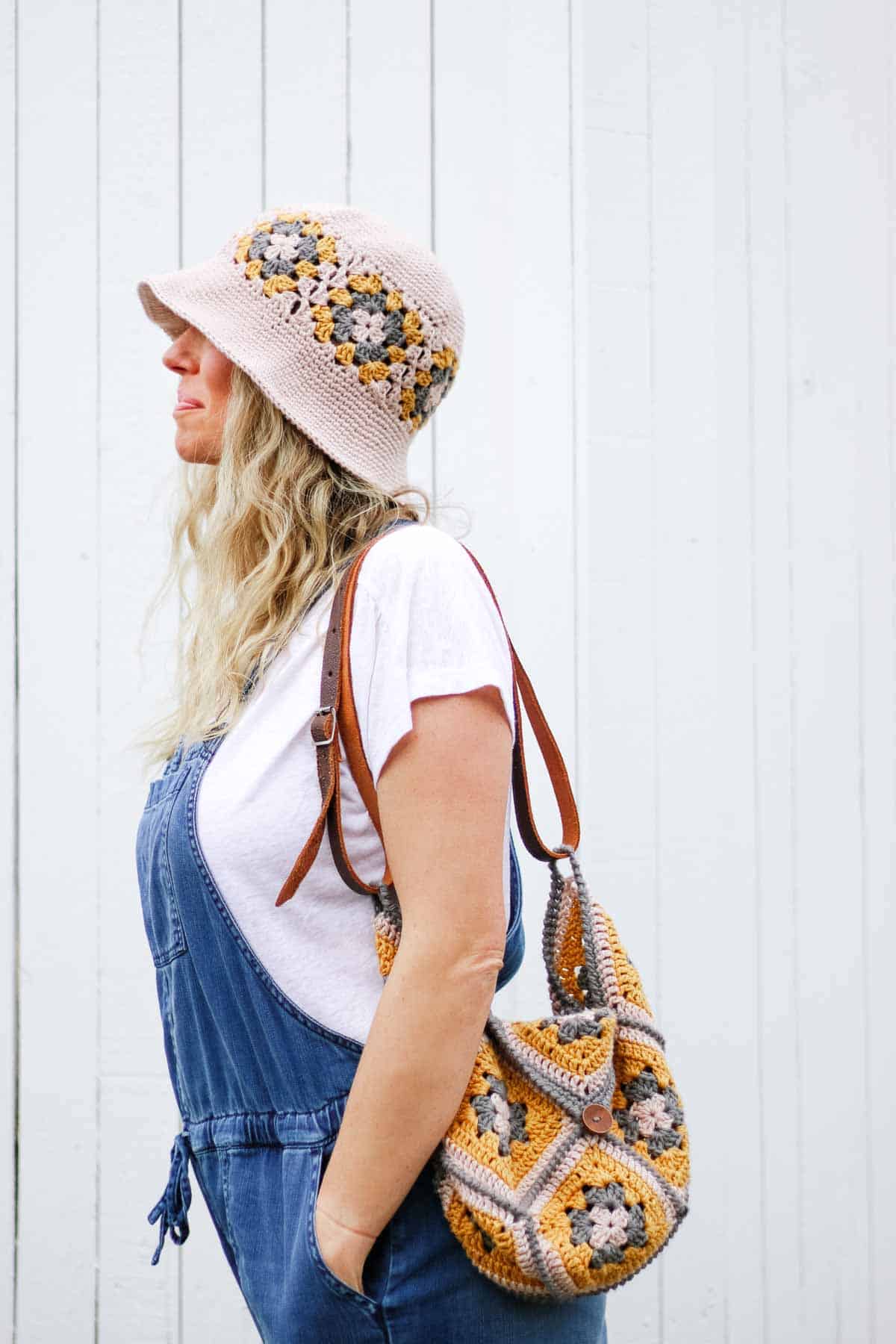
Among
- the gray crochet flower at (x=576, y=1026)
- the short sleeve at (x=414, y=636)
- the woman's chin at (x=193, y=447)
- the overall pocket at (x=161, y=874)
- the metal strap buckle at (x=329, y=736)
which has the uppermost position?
the woman's chin at (x=193, y=447)

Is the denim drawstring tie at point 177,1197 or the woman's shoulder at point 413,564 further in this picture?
the denim drawstring tie at point 177,1197

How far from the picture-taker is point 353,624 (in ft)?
3.18

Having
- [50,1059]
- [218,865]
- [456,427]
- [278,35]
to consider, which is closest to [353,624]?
[218,865]

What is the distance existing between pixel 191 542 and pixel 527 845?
1.59 ft

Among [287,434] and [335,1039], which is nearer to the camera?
[335,1039]

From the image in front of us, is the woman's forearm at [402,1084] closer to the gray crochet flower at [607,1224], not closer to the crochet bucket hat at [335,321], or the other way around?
the gray crochet flower at [607,1224]

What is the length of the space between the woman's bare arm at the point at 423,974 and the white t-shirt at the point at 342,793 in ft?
0.13

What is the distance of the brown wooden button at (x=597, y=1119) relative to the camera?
37.9 inches

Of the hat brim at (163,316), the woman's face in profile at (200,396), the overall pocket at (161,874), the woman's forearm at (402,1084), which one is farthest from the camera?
the hat brim at (163,316)

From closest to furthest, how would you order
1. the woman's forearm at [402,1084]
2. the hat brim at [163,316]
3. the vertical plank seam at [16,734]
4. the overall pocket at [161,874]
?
the woman's forearm at [402,1084], the overall pocket at [161,874], the hat brim at [163,316], the vertical plank seam at [16,734]

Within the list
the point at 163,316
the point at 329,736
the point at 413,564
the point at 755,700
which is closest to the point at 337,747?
the point at 329,736

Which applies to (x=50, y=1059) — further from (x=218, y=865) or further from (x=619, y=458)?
(x=619, y=458)

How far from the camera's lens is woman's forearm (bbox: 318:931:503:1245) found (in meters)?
0.90

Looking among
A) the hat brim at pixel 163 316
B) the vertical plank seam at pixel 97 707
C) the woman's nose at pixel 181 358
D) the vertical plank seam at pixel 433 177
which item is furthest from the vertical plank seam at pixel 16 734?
the woman's nose at pixel 181 358
